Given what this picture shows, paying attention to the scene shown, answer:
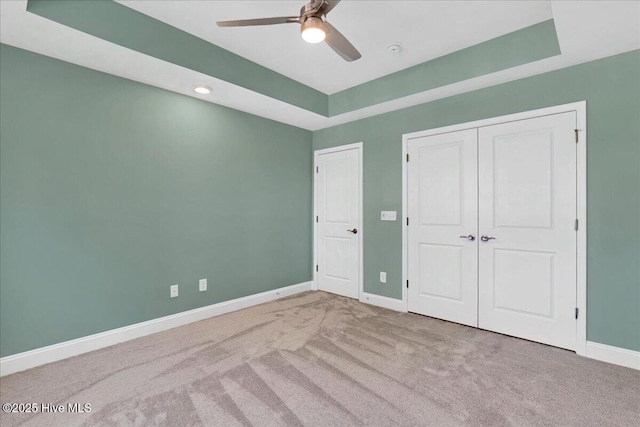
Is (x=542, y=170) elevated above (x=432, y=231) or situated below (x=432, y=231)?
above

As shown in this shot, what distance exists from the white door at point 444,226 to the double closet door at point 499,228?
0.03 ft

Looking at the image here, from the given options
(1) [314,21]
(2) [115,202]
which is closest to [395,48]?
(1) [314,21]

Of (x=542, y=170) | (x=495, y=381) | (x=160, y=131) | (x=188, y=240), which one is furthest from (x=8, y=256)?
(x=542, y=170)

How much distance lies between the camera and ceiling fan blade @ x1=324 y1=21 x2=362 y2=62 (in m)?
1.86

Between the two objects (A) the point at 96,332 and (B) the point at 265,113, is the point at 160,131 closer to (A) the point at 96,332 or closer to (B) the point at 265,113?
(B) the point at 265,113

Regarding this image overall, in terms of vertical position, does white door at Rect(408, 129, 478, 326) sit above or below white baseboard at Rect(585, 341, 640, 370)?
above

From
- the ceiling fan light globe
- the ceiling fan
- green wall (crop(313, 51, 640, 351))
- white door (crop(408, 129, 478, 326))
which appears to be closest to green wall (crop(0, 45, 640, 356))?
green wall (crop(313, 51, 640, 351))

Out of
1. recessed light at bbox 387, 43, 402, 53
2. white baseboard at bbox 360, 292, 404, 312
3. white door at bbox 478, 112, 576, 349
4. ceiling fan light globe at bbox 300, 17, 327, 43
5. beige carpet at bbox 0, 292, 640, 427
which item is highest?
recessed light at bbox 387, 43, 402, 53

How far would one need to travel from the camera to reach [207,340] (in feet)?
9.11

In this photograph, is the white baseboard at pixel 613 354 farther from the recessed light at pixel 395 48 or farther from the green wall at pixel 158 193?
the recessed light at pixel 395 48

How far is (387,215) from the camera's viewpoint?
3775 mm

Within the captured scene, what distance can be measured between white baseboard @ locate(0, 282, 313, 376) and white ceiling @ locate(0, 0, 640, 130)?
7.60 ft

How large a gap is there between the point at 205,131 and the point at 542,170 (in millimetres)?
3394

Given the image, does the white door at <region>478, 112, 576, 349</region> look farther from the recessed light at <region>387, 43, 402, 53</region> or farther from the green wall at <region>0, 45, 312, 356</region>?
the green wall at <region>0, 45, 312, 356</region>
